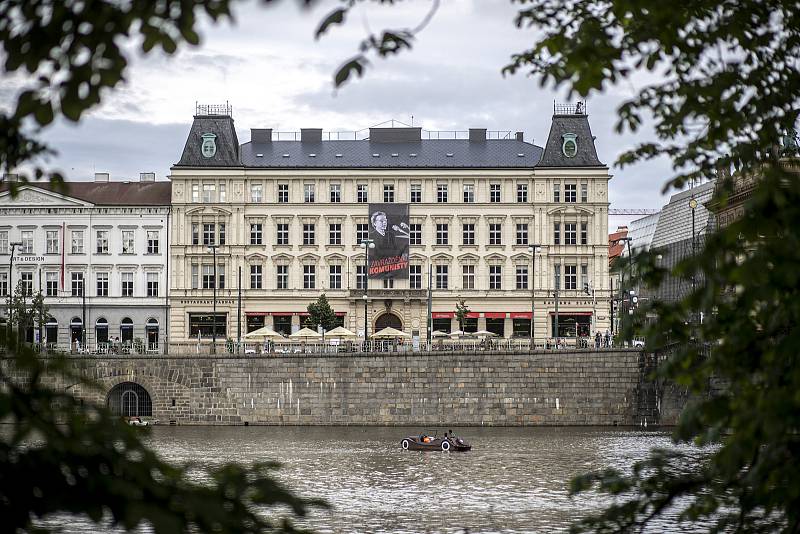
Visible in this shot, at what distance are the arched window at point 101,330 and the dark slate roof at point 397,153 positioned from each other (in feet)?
50.4

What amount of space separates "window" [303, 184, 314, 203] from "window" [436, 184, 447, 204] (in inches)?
360

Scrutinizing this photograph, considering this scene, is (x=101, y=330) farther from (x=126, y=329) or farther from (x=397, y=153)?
(x=397, y=153)

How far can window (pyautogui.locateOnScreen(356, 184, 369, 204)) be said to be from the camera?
95.1 metres

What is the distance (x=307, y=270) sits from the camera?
94938mm

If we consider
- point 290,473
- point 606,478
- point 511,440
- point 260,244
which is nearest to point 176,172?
point 260,244

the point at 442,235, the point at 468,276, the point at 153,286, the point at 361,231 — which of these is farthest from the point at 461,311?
the point at 153,286

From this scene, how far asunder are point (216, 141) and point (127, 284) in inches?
483

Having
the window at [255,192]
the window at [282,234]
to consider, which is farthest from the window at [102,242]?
the window at [282,234]

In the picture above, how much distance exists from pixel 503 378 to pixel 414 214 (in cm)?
2401

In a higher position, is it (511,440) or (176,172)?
(176,172)

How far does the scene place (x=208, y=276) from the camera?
94500mm

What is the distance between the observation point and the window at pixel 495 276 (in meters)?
94.6

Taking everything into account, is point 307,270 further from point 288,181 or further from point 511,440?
point 511,440

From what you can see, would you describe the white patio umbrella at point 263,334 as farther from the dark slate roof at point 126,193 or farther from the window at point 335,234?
the dark slate roof at point 126,193
